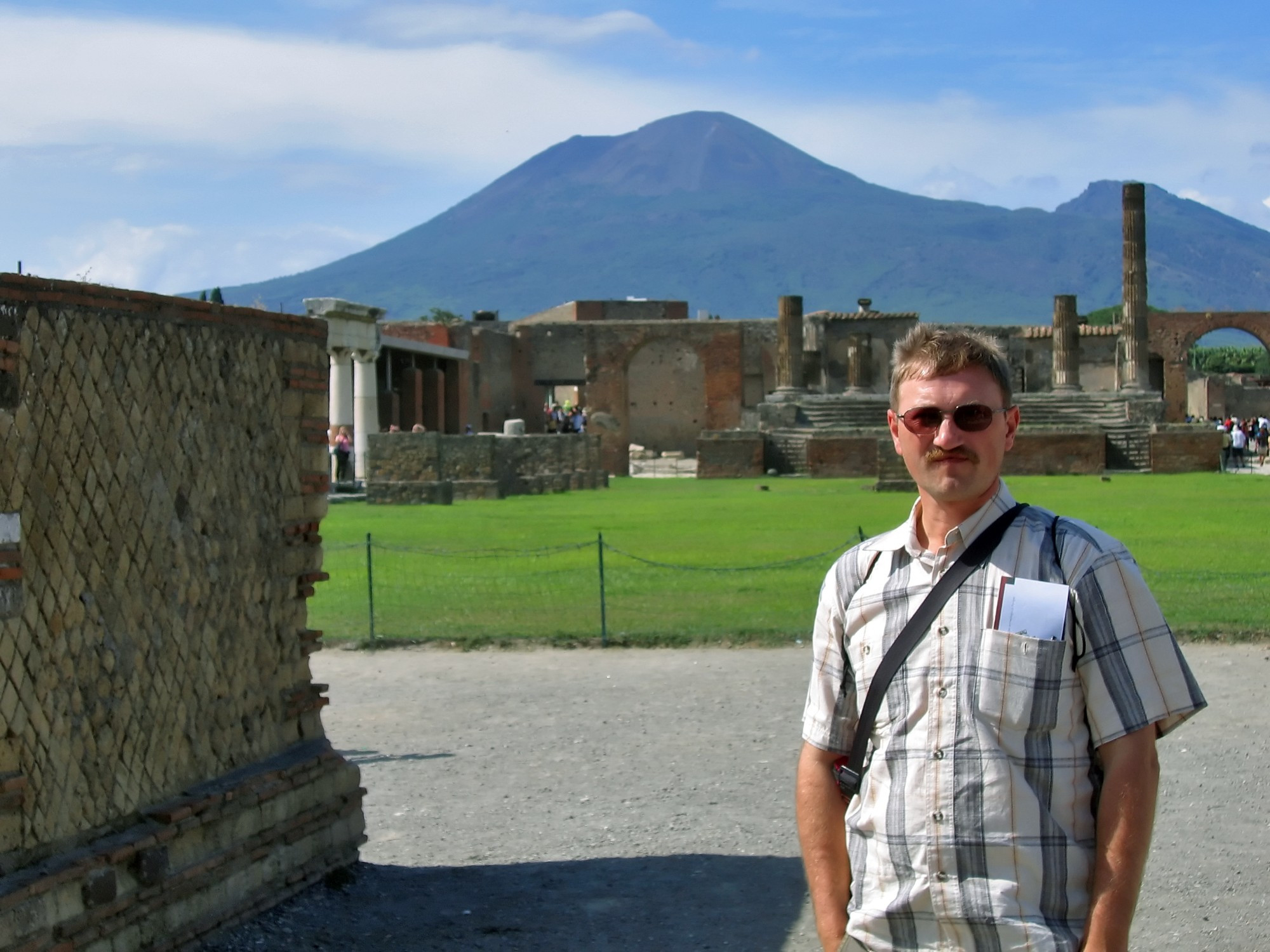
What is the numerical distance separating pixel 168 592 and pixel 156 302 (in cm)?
93

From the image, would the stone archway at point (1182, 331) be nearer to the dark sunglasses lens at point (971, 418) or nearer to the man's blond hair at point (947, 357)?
the man's blond hair at point (947, 357)

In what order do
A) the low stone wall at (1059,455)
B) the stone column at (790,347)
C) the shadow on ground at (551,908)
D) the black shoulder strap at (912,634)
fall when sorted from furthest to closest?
1. the stone column at (790,347)
2. the low stone wall at (1059,455)
3. the shadow on ground at (551,908)
4. the black shoulder strap at (912,634)

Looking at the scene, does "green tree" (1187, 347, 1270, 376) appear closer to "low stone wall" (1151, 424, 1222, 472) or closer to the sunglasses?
"low stone wall" (1151, 424, 1222, 472)

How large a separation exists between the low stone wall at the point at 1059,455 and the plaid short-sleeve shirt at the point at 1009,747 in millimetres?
30364

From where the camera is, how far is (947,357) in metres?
2.75

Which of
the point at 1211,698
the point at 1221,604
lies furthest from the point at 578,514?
the point at 1211,698

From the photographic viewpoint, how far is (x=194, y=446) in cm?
500

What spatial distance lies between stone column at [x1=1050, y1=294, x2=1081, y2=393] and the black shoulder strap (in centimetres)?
4009

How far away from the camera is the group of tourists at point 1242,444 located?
33656 millimetres

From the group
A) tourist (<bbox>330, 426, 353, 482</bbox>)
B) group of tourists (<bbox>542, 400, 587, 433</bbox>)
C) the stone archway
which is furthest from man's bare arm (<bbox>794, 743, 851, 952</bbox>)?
the stone archway

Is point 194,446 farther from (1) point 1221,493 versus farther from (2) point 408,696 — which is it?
(1) point 1221,493

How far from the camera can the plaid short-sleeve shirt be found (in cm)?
250

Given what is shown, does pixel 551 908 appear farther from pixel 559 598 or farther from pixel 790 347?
pixel 790 347

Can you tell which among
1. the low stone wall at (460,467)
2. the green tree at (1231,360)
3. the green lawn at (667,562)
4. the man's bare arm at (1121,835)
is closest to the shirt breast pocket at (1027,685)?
the man's bare arm at (1121,835)
